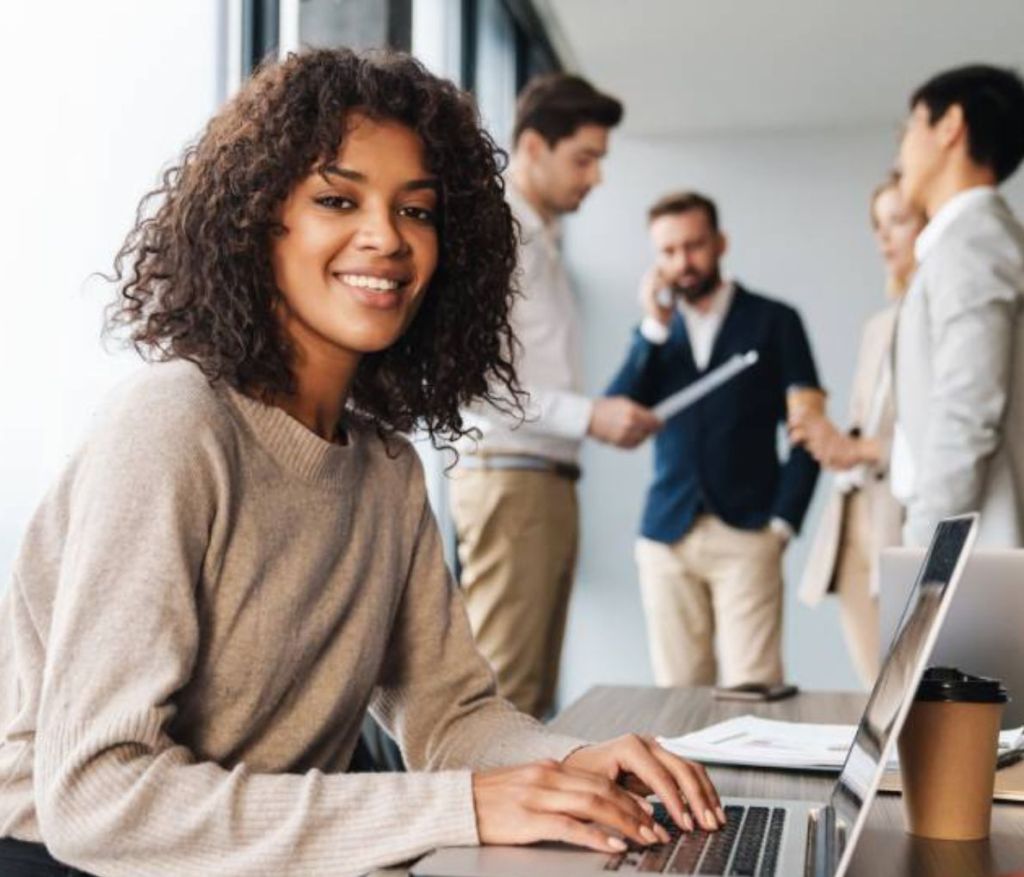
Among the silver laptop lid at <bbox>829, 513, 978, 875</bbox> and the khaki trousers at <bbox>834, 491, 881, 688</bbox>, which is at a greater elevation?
the silver laptop lid at <bbox>829, 513, 978, 875</bbox>

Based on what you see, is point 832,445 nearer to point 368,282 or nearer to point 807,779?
point 807,779

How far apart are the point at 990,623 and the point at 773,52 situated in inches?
183

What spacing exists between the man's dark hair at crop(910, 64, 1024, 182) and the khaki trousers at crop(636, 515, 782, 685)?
133cm

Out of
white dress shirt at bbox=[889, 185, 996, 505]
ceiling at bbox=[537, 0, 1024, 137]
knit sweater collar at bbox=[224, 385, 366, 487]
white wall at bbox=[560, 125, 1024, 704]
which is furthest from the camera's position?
white wall at bbox=[560, 125, 1024, 704]

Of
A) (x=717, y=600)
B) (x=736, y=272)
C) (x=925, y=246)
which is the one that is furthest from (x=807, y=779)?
(x=736, y=272)

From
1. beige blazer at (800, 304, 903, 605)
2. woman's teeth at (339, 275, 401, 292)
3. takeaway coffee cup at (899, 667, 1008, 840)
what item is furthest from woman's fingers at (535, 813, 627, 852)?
beige blazer at (800, 304, 903, 605)

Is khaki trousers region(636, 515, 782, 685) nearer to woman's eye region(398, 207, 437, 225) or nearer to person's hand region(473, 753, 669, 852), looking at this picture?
woman's eye region(398, 207, 437, 225)

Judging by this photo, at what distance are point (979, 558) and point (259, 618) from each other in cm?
63

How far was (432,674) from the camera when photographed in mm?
1444

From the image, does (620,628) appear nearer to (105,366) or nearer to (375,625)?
(105,366)

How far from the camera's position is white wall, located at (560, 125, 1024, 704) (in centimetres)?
661

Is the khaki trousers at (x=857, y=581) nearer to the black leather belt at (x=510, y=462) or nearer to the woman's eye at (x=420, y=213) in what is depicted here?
the black leather belt at (x=510, y=462)

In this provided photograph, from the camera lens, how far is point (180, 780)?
100 centimetres

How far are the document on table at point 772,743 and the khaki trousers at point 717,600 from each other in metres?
2.03
